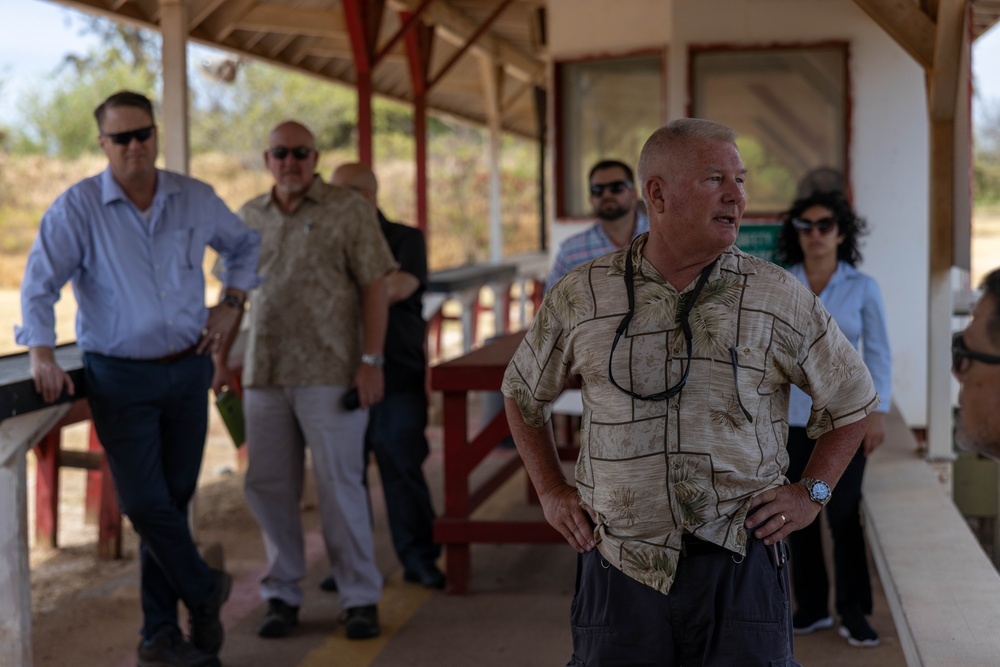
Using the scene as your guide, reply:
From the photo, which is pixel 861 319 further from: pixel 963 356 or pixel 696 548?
pixel 696 548

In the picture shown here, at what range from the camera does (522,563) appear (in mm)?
6137

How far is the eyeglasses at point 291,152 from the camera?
4738 mm

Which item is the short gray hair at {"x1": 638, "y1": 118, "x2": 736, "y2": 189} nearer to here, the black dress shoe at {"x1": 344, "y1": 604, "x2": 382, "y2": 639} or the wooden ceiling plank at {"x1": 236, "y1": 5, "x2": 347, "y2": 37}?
the black dress shoe at {"x1": 344, "y1": 604, "x2": 382, "y2": 639}

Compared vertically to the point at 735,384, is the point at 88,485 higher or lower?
lower

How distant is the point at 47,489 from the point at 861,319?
4.31 metres

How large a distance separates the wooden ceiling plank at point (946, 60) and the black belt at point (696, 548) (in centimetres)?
277

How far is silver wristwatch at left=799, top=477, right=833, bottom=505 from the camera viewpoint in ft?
8.43

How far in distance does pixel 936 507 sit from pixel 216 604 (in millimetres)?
2764

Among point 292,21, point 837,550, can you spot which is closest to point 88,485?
point 292,21

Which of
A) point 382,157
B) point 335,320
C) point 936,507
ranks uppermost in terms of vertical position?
point 382,157

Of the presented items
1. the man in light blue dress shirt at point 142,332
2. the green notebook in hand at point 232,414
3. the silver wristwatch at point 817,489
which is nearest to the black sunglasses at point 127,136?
the man in light blue dress shirt at point 142,332

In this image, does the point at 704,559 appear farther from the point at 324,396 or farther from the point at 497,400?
the point at 497,400

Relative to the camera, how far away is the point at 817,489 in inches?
102

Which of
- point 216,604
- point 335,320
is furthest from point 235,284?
point 216,604
